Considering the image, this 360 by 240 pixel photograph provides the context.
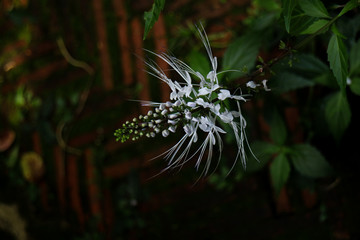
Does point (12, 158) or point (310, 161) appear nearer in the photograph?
point (310, 161)

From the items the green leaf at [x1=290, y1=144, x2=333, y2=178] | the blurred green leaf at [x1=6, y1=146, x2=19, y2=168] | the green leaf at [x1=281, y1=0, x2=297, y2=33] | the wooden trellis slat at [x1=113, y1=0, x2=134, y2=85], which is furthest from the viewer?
the blurred green leaf at [x1=6, y1=146, x2=19, y2=168]

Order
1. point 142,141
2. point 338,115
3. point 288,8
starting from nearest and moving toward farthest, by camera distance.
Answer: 1. point 288,8
2. point 338,115
3. point 142,141

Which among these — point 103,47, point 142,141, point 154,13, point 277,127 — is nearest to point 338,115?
point 277,127

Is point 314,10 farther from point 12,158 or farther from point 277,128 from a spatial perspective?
point 12,158

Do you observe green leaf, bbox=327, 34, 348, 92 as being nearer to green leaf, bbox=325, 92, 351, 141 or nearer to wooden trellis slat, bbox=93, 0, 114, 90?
green leaf, bbox=325, 92, 351, 141

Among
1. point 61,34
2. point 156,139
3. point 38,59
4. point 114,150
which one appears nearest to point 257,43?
point 156,139

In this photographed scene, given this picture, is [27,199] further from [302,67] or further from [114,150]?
[302,67]

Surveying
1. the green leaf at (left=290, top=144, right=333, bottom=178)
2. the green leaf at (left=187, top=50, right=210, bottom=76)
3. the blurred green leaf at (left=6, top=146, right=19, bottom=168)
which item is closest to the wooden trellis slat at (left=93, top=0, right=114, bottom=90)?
the blurred green leaf at (left=6, top=146, right=19, bottom=168)
